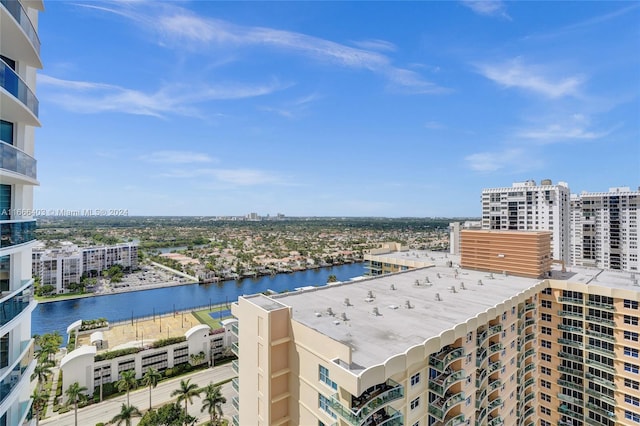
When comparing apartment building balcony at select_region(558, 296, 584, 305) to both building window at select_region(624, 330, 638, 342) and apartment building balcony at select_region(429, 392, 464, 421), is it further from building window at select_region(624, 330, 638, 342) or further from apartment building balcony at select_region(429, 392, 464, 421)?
apartment building balcony at select_region(429, 392, 464, 421)

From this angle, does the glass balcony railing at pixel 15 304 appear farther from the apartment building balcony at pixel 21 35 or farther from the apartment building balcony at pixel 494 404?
the apartment building balcony at pixel 494 404

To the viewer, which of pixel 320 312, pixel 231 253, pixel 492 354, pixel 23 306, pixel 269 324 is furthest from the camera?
pixel 231 253

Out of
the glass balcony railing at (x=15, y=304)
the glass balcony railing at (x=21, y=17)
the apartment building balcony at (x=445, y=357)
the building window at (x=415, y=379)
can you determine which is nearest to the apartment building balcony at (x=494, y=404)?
the apartment building balcony at (x=445, y=357)

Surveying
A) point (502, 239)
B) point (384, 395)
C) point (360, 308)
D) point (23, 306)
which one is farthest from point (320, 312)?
point (502, 239)

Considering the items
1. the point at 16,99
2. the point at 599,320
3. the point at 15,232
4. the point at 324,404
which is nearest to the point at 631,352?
the point at 599,320

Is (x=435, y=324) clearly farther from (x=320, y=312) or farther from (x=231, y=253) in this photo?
(x=231, y=253)

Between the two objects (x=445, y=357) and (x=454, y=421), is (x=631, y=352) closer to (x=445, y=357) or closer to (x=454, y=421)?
(x=454, y=421)
